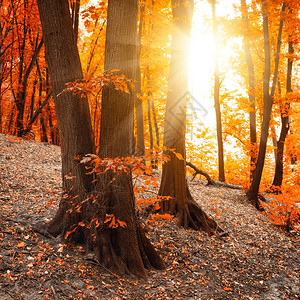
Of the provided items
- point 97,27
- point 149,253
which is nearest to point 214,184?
point 149,253

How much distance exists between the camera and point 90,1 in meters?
11.6

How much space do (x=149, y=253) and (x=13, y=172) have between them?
14.7ft

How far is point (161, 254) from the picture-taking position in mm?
4836

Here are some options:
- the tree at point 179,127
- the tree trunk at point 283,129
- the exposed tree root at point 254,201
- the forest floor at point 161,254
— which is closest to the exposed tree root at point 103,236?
the forest floor at point 161,254

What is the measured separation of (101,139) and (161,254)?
8.16 feet

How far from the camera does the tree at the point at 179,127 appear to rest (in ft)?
20.0

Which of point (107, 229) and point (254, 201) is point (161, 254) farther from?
point (254, 201)

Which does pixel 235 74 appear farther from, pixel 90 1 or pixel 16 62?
pixel 16 62

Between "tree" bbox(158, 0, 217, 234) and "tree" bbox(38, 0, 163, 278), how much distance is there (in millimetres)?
2193

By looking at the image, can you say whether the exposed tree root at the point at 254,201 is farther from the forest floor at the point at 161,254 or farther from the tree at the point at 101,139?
the tree at the point at 101,139

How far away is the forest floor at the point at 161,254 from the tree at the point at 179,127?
415 mm

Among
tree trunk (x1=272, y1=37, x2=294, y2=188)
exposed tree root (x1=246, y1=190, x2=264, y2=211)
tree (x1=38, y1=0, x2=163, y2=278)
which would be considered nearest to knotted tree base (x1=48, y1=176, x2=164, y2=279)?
tree (x1=38, y1=0, x2=163, y2=278)

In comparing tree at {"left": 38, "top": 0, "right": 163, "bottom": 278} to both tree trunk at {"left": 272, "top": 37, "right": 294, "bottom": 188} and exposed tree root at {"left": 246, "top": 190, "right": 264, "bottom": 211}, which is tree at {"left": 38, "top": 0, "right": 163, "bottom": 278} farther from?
tree trunk at {"left": 272, "top": 37, "right": 294, "bottom": 188}

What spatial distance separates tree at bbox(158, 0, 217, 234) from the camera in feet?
20.0
